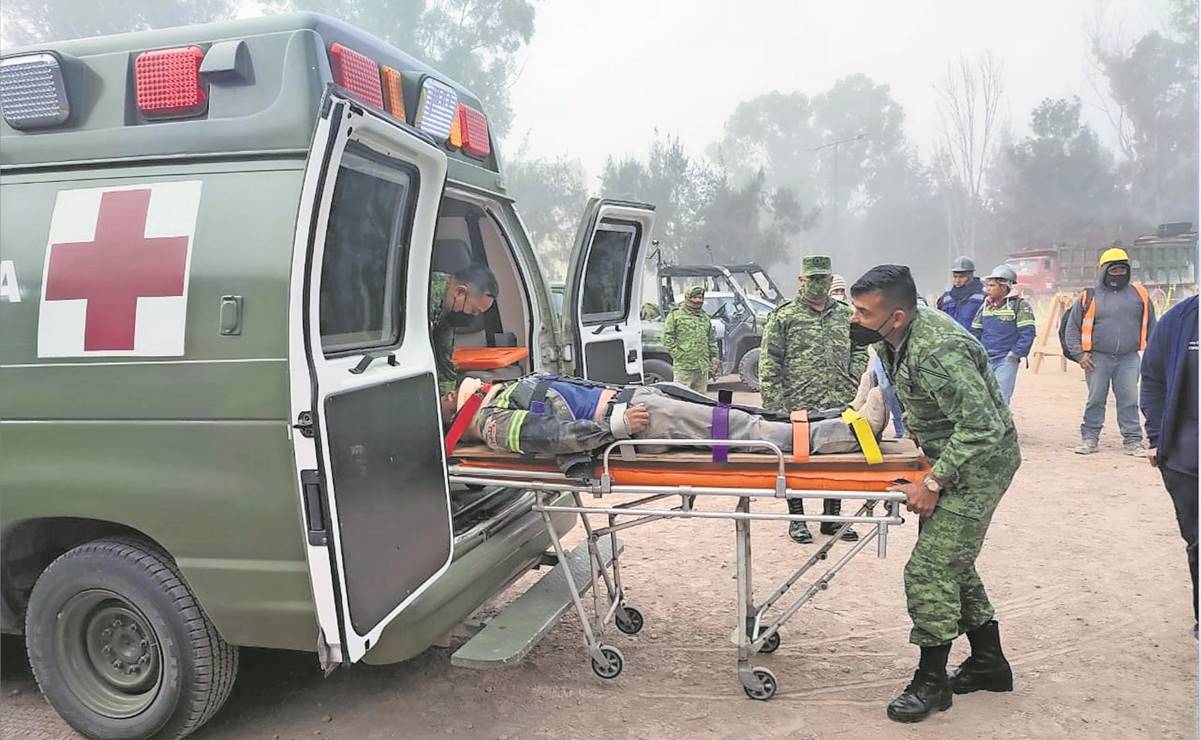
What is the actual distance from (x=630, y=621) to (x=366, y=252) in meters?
2.15

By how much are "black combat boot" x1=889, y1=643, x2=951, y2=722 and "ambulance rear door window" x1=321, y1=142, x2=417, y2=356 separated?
2338mm

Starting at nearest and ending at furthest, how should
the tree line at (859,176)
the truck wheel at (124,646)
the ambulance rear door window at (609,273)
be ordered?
the truck wheel at (124,646)
the ambulance rear door window at (609,273)
the tree line at (859,176)

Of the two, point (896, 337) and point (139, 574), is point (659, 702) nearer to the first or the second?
point (896, 337)

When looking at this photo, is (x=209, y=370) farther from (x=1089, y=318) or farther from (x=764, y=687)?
(x=1089, y=318)

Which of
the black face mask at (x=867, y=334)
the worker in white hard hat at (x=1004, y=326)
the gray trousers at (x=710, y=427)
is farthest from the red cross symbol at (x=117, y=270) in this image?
the worker in white hard hat at (x=1004, y=326)

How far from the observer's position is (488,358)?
4199mm

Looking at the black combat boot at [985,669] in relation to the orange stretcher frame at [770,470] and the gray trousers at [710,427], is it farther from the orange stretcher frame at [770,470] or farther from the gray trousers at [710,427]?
the gray trousers at [710,427]

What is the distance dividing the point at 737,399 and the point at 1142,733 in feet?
28.3

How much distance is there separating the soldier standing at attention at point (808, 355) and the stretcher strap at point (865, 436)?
2.06 metres

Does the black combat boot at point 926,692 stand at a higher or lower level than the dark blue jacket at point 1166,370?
lower

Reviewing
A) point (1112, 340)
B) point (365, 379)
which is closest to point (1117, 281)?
point (1112, 340)

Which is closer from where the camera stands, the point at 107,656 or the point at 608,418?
the point at 107,656

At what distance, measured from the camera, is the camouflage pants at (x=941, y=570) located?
2857 millimetres

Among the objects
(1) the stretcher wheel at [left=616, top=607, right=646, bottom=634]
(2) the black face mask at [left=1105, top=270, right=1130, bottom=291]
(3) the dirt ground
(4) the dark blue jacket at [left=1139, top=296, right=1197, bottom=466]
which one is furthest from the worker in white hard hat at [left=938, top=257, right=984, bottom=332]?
(1) the stretcher wheel at [left=616, top=607, right=646, bottom=634]
